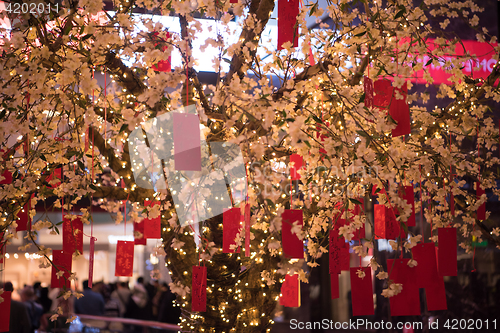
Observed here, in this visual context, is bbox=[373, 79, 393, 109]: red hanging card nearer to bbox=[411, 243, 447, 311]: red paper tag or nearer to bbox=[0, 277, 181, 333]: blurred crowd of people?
bbox=[411, 243, 447, 311]: red paper tag

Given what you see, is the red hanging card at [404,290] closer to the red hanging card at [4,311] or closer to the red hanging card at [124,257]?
the red hanging card at [124,257]

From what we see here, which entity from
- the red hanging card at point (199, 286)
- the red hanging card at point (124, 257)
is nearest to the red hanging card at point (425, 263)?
the red hanging card at point (199, 286)

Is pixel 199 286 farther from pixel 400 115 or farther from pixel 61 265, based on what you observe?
pixel 400 115

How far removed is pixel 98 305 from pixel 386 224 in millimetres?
4435

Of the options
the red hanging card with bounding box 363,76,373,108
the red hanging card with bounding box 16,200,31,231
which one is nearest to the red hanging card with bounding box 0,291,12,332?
the red hanging card with bounding box 16,200,31,231

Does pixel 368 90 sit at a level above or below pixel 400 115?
above

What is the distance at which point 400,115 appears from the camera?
1636 mm

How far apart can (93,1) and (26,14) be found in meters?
0.24

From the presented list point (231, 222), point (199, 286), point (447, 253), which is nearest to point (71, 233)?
point (199, 286)

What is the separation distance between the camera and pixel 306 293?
5.52 m

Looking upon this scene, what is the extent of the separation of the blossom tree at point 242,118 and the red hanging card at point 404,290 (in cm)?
7

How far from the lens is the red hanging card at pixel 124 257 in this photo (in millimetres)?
2082

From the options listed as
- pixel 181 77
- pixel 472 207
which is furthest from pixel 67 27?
pixel 472 207

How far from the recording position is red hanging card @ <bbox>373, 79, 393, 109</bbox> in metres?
1.71
